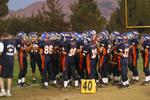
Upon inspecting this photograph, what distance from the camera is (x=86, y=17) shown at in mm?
46188

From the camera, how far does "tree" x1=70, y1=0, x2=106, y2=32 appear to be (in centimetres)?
4609

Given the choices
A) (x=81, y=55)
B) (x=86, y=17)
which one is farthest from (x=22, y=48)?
(x=86, y=17)

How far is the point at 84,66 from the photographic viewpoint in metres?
17.0

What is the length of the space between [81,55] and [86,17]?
97.0 feet

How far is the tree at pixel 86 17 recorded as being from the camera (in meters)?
46.1

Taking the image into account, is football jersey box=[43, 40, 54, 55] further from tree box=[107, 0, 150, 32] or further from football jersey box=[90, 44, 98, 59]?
tree box=[107, 0, 150, 32]

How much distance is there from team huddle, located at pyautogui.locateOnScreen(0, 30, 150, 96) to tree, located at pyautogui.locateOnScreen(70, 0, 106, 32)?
2778 centimetres

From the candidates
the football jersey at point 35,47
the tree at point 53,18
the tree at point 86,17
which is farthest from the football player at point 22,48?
the tree at point 53,18

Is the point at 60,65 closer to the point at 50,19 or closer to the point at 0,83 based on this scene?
the point at 0,83

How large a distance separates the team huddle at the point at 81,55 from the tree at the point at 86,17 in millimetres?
27784

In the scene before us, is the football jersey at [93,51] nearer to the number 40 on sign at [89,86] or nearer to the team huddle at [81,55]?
the team huddle at [81,55]

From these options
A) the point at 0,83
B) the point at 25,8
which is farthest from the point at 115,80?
the point at 25,8

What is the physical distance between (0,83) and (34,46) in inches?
108

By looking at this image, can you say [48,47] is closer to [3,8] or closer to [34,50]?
[34,50]
